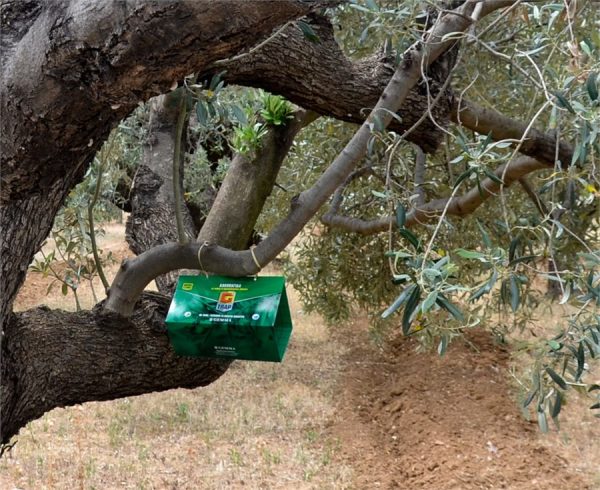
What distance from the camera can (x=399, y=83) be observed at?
7.59ft

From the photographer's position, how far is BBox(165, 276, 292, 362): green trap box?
2119 millimetres

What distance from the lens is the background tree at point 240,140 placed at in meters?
1.52

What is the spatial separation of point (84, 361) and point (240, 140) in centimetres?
105

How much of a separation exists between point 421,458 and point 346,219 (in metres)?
2.06

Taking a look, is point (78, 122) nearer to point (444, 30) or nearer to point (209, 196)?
point (444, 30)

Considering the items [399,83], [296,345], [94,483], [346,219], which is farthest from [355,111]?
[296,345]

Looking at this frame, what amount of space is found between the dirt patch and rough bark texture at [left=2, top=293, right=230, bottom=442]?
190 cm

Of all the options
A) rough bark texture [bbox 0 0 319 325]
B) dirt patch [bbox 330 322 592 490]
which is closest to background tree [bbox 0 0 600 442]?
rough bark texture [bbox 0 0 319 325]

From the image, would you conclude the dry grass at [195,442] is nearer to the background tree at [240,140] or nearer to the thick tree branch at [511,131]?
the background tree at [240,140]

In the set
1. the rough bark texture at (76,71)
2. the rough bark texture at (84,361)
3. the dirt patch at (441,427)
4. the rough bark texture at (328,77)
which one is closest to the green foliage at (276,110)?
the rough bark texture at (328,77)

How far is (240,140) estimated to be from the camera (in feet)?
9.35

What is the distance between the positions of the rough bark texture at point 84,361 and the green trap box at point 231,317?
0.22m

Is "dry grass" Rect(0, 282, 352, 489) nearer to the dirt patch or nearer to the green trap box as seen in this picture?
the dirt patch

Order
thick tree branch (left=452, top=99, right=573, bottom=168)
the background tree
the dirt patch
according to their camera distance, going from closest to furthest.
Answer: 1. the background tree
2. thick tree branch (left=452, top=99, right=573, bottom=168)
3. the dirt patch
